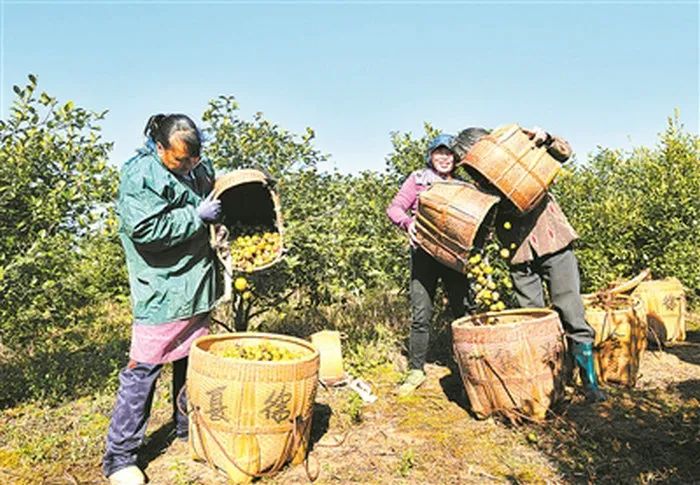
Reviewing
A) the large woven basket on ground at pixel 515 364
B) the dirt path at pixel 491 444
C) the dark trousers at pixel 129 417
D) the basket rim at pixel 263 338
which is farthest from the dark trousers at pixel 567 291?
the dark trousers at pixel 129 417

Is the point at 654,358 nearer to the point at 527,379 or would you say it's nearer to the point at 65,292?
the point at 527,379

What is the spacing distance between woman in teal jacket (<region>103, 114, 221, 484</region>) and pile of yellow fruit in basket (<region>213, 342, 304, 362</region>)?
0.32 metres

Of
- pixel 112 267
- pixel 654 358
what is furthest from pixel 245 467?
pixel 112 267

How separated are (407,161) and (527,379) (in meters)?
3.15

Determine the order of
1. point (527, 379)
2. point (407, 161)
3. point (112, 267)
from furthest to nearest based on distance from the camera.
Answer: point (112, 267)
point (407, 161)
point (527, 379)

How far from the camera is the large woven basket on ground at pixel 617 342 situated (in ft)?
14.8

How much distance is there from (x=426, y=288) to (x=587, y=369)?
1.39m

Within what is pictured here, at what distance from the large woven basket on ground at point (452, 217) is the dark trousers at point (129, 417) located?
1989 millimetres

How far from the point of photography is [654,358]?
5543 millimetres

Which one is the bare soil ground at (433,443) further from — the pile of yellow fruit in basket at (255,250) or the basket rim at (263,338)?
the pile of yellow fruit in basket at (255,250)

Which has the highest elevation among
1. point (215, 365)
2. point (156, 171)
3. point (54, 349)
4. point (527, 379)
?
point (156, 171)

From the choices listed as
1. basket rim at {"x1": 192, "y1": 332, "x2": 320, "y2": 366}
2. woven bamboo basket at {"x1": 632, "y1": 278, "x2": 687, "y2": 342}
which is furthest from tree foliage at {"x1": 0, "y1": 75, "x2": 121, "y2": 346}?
woven bamboo basket at {"x1": 632, "y1": 278, "x2": 687, "y2": 342}

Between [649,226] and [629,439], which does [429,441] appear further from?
[649,226]

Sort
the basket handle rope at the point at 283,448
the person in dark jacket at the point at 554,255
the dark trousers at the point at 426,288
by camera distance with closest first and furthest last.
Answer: the basket handle rope at the point at 283,448 → the person in dark jacket at the point at 554,255 → the dark trousers at the point at 426,288
